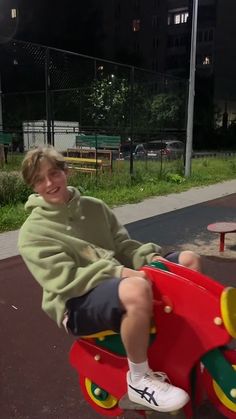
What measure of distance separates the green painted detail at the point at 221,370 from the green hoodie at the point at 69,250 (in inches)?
21.5

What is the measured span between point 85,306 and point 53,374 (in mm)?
929

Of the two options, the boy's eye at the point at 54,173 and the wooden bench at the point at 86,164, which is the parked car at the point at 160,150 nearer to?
the wooden bench at the point at 86,164

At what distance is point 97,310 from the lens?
1.93 meters

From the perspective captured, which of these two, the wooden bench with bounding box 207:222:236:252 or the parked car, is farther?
the parked car

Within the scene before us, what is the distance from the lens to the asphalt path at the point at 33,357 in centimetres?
235

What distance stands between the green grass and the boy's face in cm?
434

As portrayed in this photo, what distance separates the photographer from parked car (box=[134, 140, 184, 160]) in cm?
1281

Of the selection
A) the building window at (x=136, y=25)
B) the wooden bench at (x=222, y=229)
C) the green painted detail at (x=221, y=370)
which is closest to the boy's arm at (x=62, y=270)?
the green painted detail at (x=221, y=370)

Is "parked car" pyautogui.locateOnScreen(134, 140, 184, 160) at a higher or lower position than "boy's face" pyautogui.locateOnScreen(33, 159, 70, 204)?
lower

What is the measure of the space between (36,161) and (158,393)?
3.84ft

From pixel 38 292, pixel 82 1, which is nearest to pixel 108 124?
pixel 38 292

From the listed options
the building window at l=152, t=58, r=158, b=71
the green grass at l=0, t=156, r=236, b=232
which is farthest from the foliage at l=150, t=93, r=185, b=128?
the building window at l=152, t=58, r=158, b=71

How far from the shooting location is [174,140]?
16.0 m

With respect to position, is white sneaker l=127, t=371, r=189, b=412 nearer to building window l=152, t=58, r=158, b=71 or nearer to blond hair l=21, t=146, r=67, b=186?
blond hair l=21, t=146, r=67, b=186
